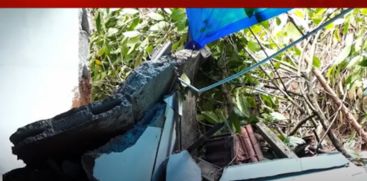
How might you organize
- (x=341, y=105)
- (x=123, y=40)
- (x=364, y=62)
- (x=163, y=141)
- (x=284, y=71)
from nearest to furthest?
1. (x=163, y=141)
2. (x=364, y=62)
3. (x=341, y=105)
4. (x=284, y=71)
5. (x=123, y=40)

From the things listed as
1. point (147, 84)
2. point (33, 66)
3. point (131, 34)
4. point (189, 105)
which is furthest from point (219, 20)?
point (131, 34)

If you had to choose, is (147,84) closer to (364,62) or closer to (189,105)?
(189,105)

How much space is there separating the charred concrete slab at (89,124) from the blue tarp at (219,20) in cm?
15

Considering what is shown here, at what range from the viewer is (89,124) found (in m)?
1.10

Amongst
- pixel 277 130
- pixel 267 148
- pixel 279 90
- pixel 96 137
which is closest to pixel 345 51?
pixel 279 90

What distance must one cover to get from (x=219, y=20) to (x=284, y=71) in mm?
992

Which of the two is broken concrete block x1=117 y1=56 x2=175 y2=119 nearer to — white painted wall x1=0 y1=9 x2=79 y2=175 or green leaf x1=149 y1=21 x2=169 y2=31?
white painted wall x1=0 y1=9 x2=79 y2=175

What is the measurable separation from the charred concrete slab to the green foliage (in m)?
0.76

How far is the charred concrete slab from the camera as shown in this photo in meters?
1.10

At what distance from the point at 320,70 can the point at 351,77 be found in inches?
7.3

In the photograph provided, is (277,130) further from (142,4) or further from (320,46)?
(142,4)

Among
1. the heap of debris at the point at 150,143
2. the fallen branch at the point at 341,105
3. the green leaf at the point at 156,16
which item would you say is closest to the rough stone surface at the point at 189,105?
the heap of debris at the point at 150,143

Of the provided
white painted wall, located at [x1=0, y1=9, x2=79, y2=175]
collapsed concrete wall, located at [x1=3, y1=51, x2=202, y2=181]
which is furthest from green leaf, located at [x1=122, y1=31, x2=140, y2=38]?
collapsed concrete wall, located at [x1=3, y1=51, x2=202, y2=181]

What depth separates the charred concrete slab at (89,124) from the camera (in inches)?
43.4
